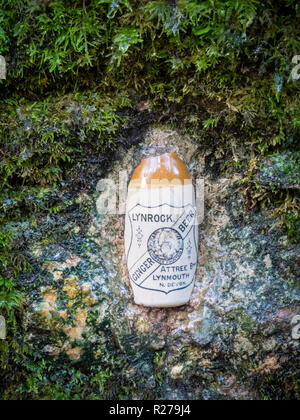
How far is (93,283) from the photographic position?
1.22 m

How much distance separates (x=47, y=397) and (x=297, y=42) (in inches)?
52.3

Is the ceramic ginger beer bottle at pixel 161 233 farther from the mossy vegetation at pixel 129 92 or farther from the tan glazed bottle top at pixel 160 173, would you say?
the mossy vegetation at pixel 129 92

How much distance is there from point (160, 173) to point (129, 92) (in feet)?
0.97

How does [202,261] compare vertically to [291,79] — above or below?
below

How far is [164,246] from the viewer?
1.19 metres

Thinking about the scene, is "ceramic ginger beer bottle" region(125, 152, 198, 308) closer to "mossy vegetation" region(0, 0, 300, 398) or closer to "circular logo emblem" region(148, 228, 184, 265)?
"circular logo emblem" region(148, 228, 184, 265)

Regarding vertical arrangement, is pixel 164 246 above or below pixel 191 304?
above

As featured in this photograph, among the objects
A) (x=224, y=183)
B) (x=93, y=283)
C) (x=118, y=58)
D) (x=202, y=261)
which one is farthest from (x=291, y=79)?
(x=93, y=283)

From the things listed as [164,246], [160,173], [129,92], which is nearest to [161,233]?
[164,246]

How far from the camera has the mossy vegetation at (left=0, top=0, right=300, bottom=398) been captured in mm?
1096

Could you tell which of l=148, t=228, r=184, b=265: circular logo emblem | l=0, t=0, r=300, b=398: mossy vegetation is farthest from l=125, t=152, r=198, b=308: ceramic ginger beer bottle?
l=0, t=0, r=300, b=398: mossy vegetation

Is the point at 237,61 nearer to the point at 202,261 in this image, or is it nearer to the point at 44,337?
the point at 202,261

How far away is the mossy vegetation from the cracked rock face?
69 mm

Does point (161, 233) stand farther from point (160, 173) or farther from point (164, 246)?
point (160, 173)
